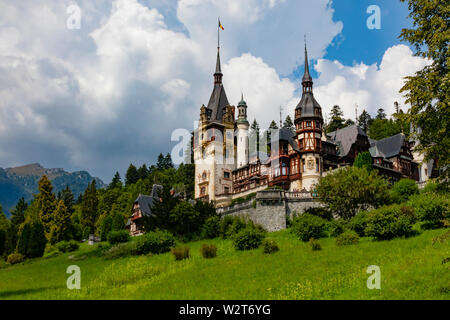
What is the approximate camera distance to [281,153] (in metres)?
57.3

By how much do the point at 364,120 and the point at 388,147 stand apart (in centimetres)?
4099

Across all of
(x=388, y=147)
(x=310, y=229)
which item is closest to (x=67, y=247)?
(x=310, y=229)

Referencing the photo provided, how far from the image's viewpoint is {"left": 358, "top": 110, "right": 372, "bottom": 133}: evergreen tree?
9975cm

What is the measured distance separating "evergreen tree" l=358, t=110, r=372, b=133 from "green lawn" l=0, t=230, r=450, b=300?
234ft

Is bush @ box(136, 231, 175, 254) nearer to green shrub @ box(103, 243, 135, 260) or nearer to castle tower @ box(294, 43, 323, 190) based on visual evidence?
green shrub @ box(103, 243, 135, 260)

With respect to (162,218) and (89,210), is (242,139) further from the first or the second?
(89,210)

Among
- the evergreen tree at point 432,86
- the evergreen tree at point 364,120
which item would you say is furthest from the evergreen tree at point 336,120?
the evergreen tree at point 432,86

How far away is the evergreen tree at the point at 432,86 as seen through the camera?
52.5 ft

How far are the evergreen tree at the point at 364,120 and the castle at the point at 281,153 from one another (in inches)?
1453

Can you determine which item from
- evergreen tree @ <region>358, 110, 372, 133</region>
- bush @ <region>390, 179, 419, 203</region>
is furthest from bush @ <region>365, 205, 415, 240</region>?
evergreen tree @ <region>358, 110, 372, 133</region>

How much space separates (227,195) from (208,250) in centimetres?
3167

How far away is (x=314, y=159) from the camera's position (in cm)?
5550

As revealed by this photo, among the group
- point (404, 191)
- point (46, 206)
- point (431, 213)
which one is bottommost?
point (431, 213)

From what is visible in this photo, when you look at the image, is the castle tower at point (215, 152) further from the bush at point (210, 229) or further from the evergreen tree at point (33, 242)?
the evergreen tree at point (33, 242)
